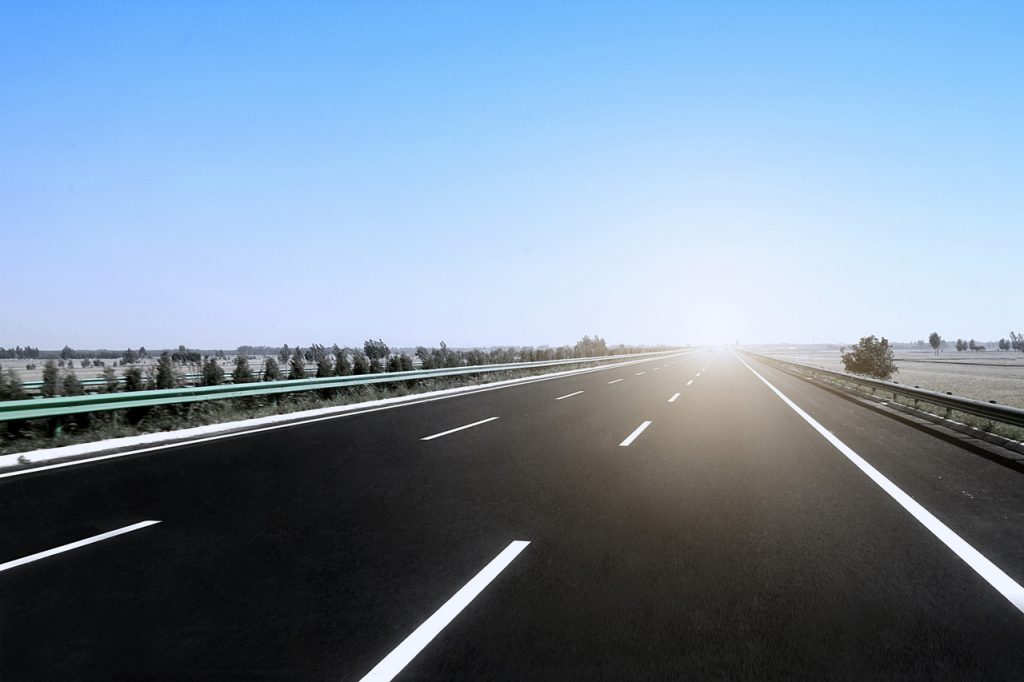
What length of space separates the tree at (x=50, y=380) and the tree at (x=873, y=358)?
54065 millimetres

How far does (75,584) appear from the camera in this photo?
4.30 m

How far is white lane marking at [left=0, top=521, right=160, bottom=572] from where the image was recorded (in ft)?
15.5

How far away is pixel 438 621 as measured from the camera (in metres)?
3.64

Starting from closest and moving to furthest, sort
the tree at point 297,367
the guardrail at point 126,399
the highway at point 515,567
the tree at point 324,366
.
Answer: the highway at point 515,567
the guardrail at point 126,399
the tree at point 324,366
the tree at point 297,367

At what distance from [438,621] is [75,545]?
345 cm

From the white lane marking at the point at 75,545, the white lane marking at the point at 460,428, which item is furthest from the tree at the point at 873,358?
the white lane marking at the point at 75,545

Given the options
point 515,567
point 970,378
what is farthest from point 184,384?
point 970,378

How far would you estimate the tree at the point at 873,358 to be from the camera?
5266 centimetres

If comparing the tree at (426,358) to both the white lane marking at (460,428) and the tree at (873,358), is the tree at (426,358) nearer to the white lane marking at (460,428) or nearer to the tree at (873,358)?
the white lane marking at (460,428)

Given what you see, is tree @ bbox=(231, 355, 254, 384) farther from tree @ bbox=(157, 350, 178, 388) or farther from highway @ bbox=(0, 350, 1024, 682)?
highway @ bbox=(0, 350, 1024, 682)

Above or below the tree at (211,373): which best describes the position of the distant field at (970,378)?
below

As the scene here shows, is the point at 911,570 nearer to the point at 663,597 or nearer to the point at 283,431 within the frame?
the point at 663,597

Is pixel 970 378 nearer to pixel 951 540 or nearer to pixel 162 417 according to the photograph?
pixel 951 540

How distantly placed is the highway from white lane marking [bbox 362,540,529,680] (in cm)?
2
